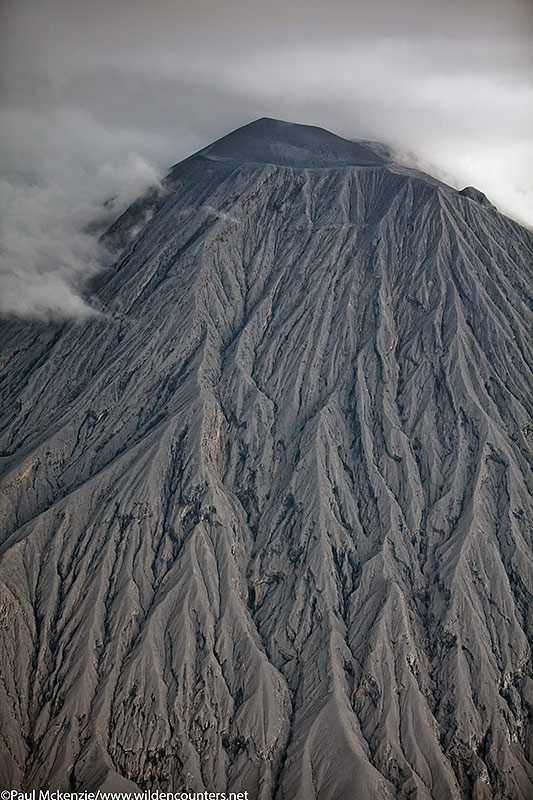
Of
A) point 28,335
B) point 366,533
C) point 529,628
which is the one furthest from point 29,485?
point 529,628

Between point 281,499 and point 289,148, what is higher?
point 289,148

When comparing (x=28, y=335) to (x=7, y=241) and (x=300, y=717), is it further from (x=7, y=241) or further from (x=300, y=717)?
(x=300, y=717)

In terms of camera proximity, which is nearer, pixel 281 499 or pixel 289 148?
pixel 281 499

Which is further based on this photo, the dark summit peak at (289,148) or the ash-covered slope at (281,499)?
the dark summit peak at (289,148)

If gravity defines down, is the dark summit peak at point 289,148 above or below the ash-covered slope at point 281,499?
above
